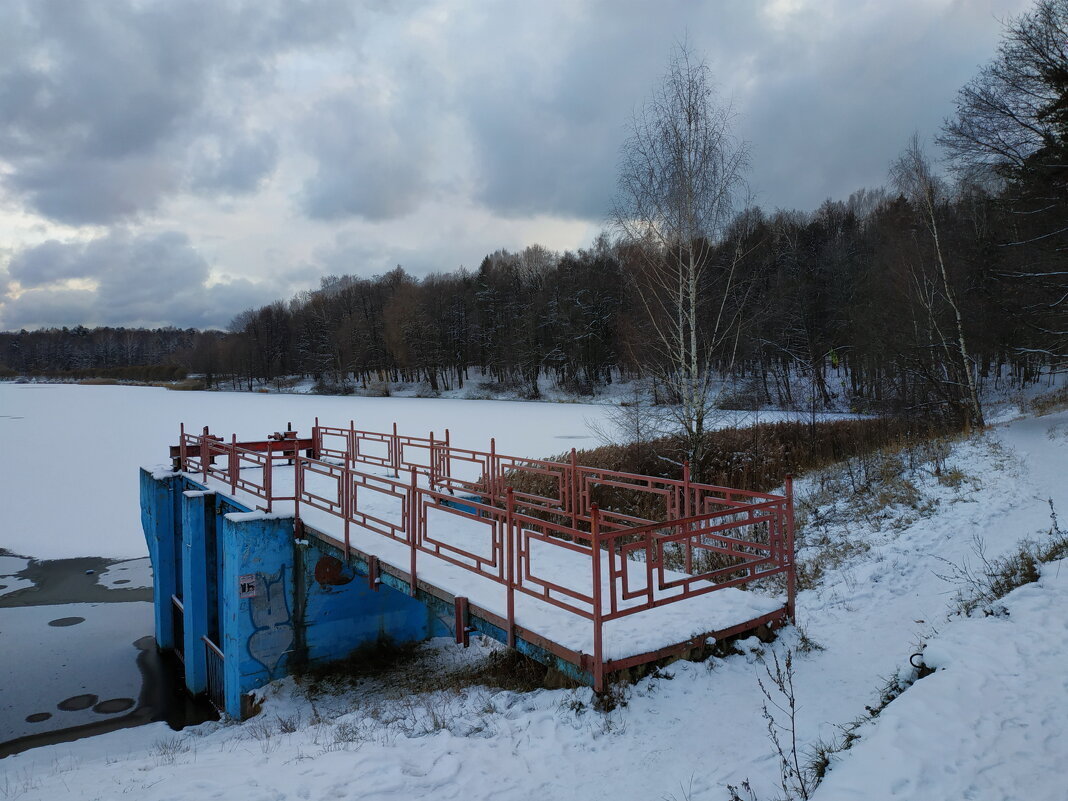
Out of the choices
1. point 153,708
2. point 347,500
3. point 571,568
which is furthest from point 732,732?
point 153,708

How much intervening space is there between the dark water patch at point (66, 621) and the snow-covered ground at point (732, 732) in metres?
7.03

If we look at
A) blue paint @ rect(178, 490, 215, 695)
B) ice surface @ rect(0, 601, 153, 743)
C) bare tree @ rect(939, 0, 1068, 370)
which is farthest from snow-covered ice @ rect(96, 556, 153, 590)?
bare tree @ rect(939, 0, 1068, 370)

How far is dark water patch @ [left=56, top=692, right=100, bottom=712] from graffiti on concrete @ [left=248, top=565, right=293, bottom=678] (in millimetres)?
3711

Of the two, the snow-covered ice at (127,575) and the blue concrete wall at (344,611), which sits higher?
the blue concrete wall at (344,611)

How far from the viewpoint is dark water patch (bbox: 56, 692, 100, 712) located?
33.9ft

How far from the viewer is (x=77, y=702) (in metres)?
10.5

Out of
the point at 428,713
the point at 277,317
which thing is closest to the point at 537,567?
the point at 428,713

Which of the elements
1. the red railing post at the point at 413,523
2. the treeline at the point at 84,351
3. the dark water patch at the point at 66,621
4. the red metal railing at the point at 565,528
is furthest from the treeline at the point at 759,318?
the treeline at the point at 84,351

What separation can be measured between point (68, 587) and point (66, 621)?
2.40 meters

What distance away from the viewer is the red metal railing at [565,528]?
5.19 metres

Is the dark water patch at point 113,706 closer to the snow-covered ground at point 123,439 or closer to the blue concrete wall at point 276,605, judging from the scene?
the blue concrete wall at point 276,605

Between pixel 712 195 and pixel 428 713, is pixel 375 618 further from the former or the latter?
pixel 712 195

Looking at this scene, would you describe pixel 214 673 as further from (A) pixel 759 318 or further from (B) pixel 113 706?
(A) pixel 759 318

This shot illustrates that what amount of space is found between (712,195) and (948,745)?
1151cm
